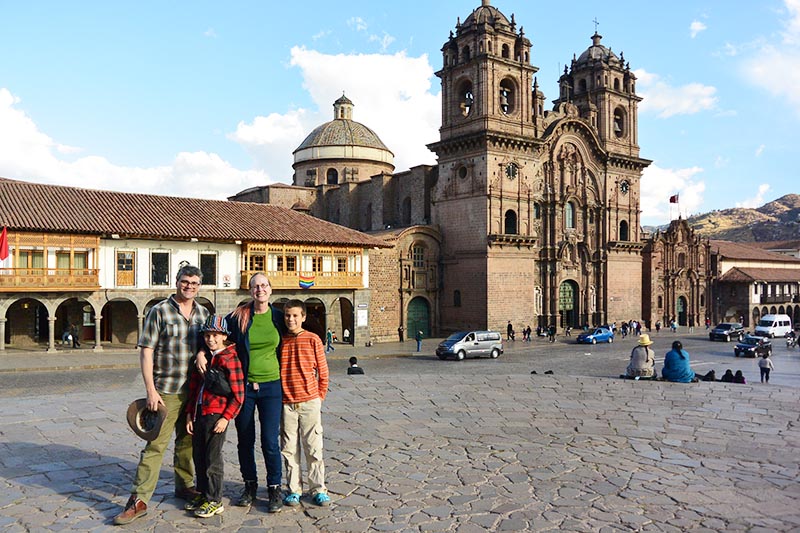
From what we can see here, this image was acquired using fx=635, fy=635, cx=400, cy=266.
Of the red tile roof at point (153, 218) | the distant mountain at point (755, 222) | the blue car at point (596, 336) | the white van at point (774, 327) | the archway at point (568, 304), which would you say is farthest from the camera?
the distant mountain at point (755, 222)

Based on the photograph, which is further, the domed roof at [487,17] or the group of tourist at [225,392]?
the domed roof at [487,17]

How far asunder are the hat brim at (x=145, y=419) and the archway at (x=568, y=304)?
4057 centimetres

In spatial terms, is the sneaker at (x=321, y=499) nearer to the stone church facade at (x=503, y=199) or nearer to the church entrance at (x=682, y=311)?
the stone church facade at (x=503, y=199)

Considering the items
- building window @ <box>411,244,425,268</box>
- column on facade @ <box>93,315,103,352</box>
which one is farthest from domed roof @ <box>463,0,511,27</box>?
column on facade @ <box>93,315,103,352</box>

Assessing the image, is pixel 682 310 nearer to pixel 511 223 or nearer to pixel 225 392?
pixel 511 223

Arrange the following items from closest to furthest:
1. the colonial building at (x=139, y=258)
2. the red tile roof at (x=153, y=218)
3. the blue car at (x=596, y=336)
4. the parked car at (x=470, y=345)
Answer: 1. the colonial building at (x=139, y=258)
2. the red tile roof at (x=153, y=218)
3. the parked car at (x=470, y=345)
4. the blue car at (x=596, y=336)

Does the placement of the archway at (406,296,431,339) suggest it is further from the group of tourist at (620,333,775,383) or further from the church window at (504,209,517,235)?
the group of tourist at (620,333,775,383)

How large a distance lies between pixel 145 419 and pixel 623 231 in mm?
47998

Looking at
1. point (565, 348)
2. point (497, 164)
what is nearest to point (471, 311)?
point (565, 348)

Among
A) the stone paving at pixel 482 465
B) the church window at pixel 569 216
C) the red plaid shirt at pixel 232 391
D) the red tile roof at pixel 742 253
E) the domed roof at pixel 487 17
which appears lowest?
the stone paving at pixel 482 465

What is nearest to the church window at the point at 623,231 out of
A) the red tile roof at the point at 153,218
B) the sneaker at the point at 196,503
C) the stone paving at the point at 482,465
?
the red tile roof at the point at 153,218

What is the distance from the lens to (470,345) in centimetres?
3072

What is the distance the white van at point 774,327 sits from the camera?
43.5 meters

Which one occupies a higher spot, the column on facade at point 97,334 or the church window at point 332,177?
the church window at point 332,177
